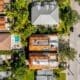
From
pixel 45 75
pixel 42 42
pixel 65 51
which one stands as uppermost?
pixel 42 42

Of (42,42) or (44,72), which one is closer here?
(42,42)

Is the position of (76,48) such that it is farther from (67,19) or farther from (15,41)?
(15,41)

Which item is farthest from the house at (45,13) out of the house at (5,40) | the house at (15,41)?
the house at (5,40)

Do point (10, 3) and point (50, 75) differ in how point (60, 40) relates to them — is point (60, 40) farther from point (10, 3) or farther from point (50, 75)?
point (10, 3)

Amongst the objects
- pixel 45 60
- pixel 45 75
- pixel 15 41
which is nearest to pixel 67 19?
pixel 45 60

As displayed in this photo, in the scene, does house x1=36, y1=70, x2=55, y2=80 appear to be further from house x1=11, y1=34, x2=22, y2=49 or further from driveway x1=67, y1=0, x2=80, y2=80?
house x1=11, y1=34, x2=22, y2=49

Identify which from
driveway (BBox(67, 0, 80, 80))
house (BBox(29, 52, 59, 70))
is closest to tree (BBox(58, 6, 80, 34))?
driveway (BBox(67, 0, 80, 80))

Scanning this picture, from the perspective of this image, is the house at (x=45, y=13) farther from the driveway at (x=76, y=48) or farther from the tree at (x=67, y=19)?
the driveway at (x=76, y=48)

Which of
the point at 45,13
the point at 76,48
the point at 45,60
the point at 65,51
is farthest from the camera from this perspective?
the point at 76,48
